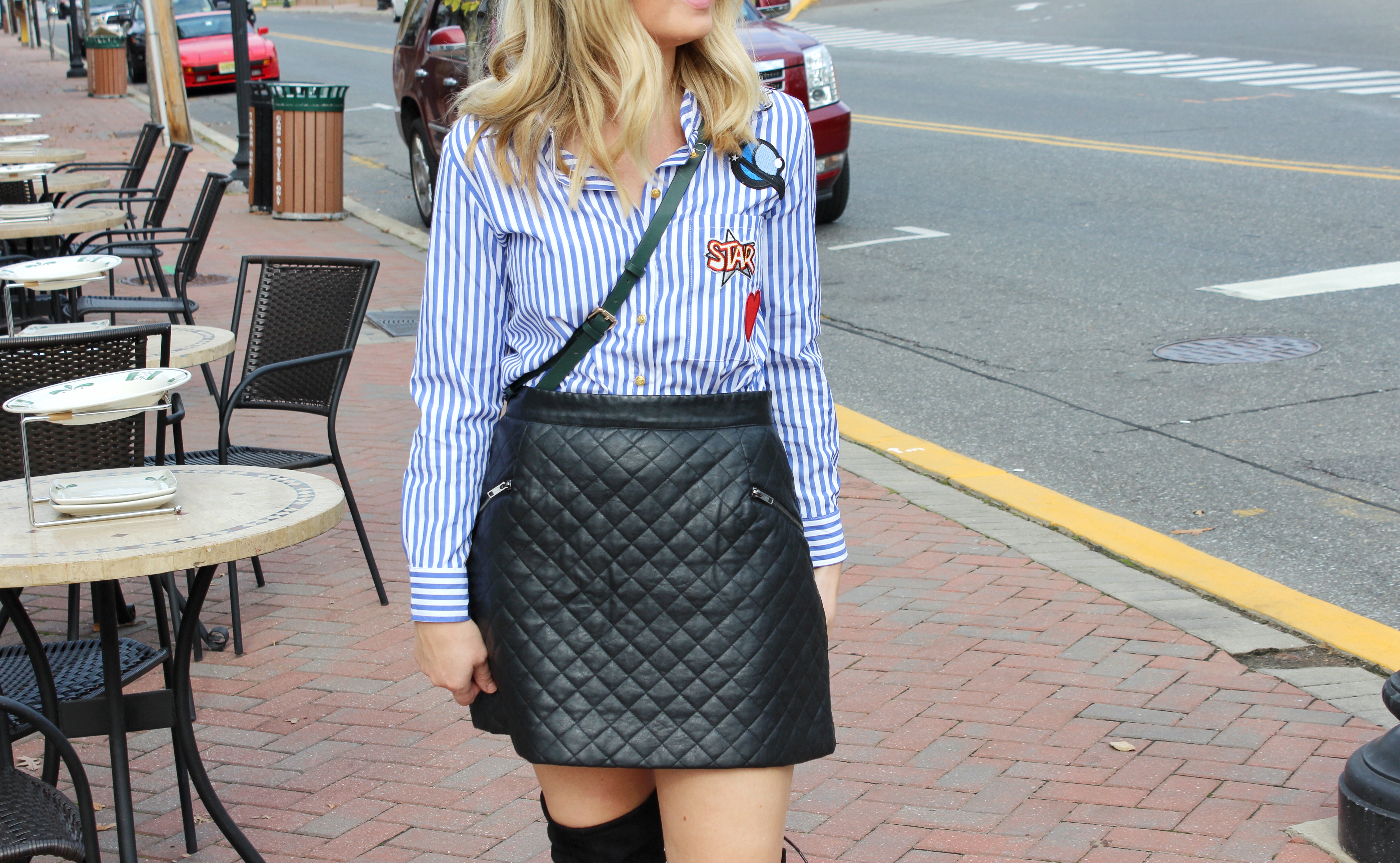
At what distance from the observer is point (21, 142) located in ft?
30.0

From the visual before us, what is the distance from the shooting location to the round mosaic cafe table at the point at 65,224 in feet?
22.2

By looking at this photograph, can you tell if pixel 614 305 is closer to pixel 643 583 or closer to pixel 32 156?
pixel 643 583

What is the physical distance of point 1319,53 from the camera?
21844 millimetres

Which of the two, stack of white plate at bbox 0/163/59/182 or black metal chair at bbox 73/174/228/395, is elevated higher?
stack of white plate at bbox 0/163/59/182

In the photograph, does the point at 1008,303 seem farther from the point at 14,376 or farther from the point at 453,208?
the point at 453,208

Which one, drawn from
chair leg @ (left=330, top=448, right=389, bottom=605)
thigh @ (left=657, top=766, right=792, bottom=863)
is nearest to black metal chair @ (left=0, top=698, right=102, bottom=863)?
thigh @ (left=657, top=766, right=792, bottom=863)

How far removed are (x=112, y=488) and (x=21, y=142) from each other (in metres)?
→ 7.20

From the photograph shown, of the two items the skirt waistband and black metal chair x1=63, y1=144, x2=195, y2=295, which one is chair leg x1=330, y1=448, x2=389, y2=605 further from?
black metal chair x1=63, y1=144, x2=195, y2=295

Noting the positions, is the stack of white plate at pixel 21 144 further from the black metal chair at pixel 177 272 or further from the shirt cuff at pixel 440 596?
the shirt cuff at pixel 440 596

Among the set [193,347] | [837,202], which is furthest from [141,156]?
[193,347]

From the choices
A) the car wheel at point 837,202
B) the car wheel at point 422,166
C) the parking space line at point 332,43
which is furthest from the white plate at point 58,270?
the parking space line at point 332,43

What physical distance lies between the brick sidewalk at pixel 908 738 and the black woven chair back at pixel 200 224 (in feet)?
9.24

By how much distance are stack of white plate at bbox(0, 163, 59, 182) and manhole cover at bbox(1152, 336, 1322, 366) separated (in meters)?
6.02

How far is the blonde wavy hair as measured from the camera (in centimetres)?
190
